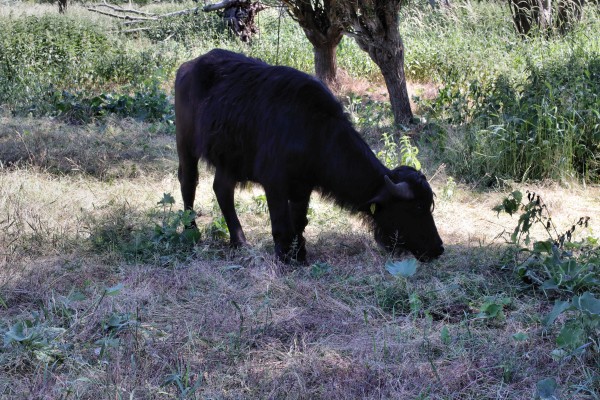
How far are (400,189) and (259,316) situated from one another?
5.56ft

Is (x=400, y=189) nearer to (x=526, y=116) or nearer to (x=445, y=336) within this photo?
(x=445, y=336)

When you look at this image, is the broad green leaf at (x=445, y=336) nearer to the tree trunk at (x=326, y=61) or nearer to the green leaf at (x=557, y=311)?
the green leaf at (x=557, y=311)

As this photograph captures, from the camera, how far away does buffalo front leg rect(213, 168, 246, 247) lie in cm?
643

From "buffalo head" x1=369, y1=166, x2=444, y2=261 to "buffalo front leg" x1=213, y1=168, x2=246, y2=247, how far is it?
1.28 m

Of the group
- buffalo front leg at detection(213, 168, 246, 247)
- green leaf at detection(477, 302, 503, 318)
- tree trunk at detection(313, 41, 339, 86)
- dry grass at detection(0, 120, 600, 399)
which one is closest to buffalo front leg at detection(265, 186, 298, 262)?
dry grass at detection(0, 120, 600, 399)

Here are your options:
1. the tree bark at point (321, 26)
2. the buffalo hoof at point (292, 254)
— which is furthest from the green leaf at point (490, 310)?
the tree bark at point (321, 26)

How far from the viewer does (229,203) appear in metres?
6.55

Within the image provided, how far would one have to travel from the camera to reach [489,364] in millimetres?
3848

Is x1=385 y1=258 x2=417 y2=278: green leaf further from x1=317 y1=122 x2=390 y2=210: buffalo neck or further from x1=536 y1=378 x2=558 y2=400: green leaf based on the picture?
x1=317 y1=122 x2=390 y2=210: buffalo neck

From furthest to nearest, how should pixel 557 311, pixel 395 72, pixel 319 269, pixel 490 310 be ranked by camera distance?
pixel 395 72, pixel 319 269, pixel 490 310, pixel 557 311

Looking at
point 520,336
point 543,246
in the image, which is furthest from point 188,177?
point 520,336

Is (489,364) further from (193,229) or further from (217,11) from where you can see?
(217,11)

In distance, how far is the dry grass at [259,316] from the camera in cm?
368

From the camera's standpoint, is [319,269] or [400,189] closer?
[319,269]
